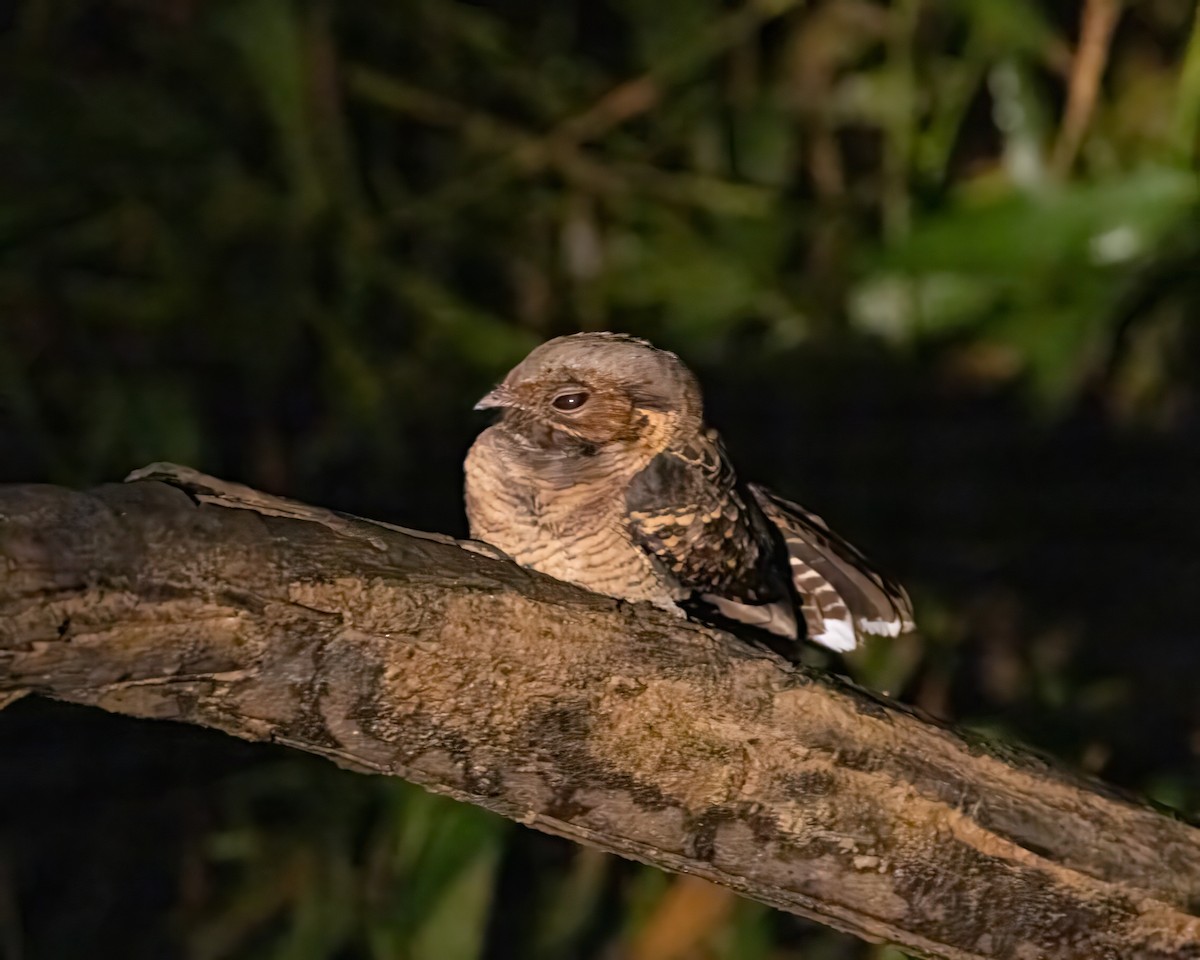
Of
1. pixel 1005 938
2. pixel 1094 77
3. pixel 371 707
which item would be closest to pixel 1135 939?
pixel 1005 938

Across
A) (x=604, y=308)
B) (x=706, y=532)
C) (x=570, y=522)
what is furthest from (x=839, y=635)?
(x=604, y=308)

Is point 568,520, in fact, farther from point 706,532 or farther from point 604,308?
point 604,308

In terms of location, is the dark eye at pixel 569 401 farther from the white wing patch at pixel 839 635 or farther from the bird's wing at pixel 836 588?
the white wing patch at pixel 839 635

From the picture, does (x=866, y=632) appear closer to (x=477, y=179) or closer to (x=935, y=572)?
(x=935, y=572)

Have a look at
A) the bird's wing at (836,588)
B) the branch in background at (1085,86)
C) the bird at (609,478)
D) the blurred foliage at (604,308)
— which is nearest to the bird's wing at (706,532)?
the bird at (609,478)

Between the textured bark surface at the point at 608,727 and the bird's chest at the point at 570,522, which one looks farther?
the bird's chest at the point at 570,522
